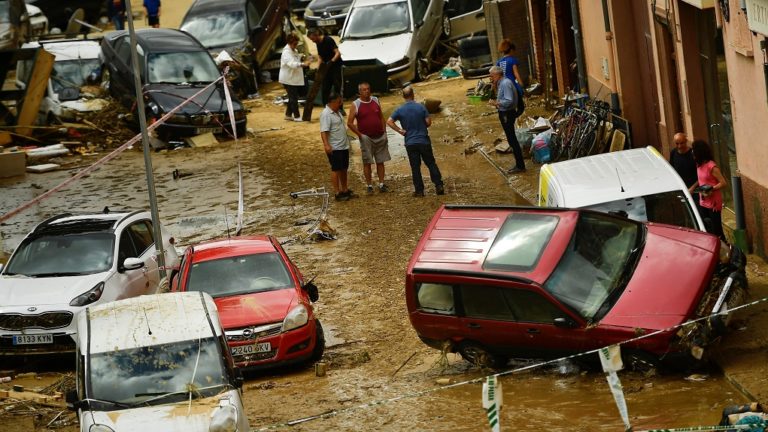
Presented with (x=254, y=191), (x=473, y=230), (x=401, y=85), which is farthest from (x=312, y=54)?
(x=473, y=230)

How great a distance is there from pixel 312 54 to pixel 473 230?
76.4ft

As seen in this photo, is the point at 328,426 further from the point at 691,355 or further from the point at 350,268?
the point at 350,268

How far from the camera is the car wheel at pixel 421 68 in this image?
99.4 ft

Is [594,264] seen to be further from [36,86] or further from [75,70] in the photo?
[75,70]

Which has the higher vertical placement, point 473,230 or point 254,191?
point 473,230

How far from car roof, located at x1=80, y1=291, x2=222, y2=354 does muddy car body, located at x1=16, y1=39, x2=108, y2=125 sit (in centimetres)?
1758

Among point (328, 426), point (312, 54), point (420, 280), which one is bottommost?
point (312, 54)

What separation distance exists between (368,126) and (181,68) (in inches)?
337

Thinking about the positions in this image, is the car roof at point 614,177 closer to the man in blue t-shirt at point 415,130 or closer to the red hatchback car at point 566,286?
the red hatchback car at point 566,286

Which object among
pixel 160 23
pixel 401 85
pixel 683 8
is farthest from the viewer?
pixel 160 23

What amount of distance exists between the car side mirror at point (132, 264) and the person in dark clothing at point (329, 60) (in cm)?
1104

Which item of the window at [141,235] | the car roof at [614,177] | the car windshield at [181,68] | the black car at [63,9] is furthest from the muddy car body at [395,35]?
the car roof at [614,177]

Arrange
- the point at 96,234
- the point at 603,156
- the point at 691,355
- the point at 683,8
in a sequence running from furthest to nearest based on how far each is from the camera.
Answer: the point at 683,8 → the point at 96,234 → the point at 603,156 → the point at 691,355

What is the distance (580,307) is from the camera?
11.3 meters
